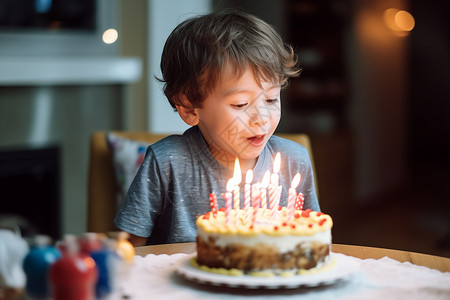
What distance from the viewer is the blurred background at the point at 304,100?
304cm

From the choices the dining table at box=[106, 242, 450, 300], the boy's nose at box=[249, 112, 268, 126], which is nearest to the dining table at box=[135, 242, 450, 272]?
the dining table at box=[106, 242, 450, 300]

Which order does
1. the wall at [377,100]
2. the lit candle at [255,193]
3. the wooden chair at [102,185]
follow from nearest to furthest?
the lit candle at [255,193] → the wooden chair at [102,185] → the wall at [377,100]

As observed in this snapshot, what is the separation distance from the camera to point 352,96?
4.77 m

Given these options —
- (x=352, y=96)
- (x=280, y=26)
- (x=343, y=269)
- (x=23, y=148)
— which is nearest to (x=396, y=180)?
(x=352, y=96)

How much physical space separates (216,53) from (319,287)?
603 mm

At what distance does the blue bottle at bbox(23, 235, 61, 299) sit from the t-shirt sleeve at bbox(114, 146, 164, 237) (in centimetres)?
53

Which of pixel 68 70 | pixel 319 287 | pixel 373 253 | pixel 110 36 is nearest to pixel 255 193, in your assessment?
pixel 319 287

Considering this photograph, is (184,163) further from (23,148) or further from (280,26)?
(280,26)

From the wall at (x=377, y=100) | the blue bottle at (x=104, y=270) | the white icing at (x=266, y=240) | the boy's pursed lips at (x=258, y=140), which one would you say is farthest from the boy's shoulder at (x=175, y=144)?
the wall at (x=377, y=100)

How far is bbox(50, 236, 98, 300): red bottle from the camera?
78cm

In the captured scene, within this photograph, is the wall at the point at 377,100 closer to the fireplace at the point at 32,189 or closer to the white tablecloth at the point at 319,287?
the fireplace at the point at 32,189

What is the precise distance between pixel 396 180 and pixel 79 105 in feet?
9.63

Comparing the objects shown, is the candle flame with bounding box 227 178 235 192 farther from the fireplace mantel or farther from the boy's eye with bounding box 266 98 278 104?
the fireplace mantel

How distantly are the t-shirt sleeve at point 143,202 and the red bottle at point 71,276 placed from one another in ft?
1.91
